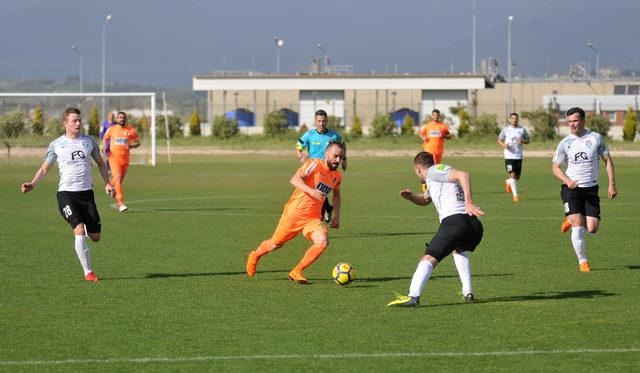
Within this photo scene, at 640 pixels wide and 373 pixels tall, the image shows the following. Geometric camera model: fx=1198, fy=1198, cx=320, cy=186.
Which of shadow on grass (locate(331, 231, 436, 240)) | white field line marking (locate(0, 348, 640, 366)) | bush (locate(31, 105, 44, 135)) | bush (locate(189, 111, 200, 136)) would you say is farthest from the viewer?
bush (locate(189, 111, 200, 136))

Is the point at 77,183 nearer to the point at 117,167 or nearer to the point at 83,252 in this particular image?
the point at 83,252

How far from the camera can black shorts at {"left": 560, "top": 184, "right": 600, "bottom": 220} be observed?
1573cm

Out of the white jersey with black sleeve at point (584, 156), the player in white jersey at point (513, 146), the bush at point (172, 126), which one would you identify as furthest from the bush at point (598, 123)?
the white jersey with black sleeve at point (584, 156)

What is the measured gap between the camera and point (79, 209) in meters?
14.8

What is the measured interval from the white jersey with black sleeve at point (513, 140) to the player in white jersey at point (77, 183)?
17.9m

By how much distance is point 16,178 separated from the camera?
41.6 metres

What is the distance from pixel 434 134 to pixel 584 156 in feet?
54.2

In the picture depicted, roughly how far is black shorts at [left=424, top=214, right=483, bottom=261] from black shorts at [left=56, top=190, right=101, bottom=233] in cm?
467

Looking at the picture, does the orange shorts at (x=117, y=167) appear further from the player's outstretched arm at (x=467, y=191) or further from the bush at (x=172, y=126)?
the bush at (x=172, y=126)

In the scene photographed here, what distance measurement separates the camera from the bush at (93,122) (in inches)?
2746

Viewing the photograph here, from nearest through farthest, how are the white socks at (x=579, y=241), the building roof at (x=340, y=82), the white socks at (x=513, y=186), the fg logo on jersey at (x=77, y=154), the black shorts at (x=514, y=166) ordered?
the fg logo on jersey at (x=77, y=154)
the white socks at (x=579, y=241)
the white socks at (x=513, y=186)
the black shorts at (x=514, y=166)
the building roof at (x=340, y=82)

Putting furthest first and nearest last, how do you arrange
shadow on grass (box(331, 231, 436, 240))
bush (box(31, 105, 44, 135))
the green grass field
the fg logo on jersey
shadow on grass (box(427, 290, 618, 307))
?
bush (box(31, 105, 44, 135))
shadow on grass (box(331, 231, 436, 240))
the fg logo on jersey
shadow on grass (box(427, 290, 618, 307))
the green grass field

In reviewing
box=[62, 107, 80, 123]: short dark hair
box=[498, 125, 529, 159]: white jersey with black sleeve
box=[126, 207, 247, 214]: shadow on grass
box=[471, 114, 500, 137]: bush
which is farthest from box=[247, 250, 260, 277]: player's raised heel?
box=[471, 114, 500, 137]: bush

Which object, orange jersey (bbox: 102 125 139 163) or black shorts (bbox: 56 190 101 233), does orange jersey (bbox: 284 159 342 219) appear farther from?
orange jersey (bbox: 102 125 139 163)
